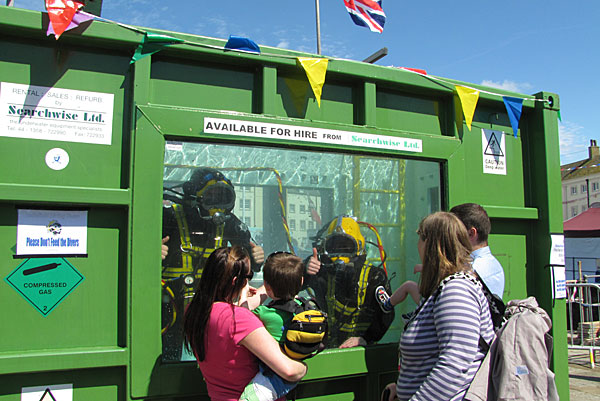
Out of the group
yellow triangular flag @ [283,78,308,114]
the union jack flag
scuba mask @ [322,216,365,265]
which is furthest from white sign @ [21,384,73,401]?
the union jack flag

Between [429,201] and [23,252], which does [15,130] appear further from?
[429,201]

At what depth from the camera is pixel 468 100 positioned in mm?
2955

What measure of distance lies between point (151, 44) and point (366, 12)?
6.76 ft

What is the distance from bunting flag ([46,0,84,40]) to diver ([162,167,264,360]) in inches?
33.6

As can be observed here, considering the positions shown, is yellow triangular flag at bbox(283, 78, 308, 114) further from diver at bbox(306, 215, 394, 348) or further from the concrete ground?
the concrete ground

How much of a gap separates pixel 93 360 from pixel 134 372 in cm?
18

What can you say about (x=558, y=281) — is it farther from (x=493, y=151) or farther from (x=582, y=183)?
(x=582, y=183)

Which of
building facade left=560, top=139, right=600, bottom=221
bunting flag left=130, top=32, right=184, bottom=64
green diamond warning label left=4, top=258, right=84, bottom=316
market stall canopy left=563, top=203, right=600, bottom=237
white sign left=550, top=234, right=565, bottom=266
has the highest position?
building facade left=560, top=139, right=600, bottom=221

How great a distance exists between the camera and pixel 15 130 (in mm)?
2025

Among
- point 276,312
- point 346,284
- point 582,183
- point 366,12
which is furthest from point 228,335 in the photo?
point 582,183

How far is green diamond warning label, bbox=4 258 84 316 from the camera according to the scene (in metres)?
1.99

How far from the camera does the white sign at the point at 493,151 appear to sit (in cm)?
313

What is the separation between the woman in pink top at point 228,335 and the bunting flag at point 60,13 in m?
1.21

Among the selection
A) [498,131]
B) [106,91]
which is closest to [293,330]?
[106,91]
